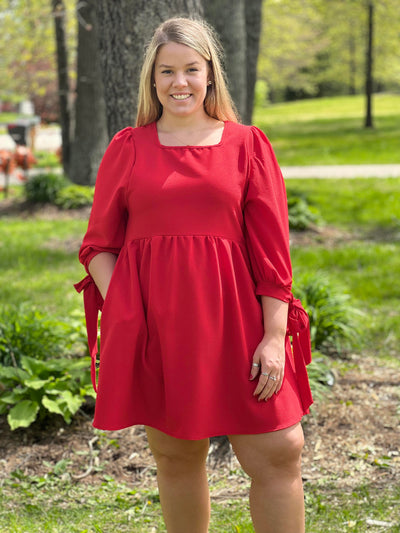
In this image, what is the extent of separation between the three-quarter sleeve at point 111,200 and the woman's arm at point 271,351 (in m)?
0.55

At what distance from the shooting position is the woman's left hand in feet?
6.98

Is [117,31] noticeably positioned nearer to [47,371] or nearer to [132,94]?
[132,94]

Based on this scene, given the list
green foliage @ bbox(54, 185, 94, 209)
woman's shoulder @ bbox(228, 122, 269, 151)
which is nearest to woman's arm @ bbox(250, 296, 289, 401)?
woman's shoulder @ bbox(228, 122, 269, 151)

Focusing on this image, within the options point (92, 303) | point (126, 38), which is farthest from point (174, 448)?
point (126, 38)

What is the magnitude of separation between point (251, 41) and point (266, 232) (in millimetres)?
6254

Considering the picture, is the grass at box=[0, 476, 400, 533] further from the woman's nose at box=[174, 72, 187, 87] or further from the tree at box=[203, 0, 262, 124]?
the tree at box=[203, 0, 262, 124]

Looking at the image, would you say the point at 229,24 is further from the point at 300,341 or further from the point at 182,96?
the point at 300,341

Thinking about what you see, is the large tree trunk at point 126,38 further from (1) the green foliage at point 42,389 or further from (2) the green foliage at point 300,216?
(2) the green foliage at point 300,216

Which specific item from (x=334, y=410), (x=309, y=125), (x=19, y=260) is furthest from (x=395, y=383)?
(x=309, y=125)

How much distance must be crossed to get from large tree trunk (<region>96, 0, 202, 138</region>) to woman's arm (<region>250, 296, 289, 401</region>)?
208 cm

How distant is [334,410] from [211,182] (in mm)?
2186

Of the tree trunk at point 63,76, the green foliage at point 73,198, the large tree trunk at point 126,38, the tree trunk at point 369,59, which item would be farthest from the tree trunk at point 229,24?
the tree trunk at point 369,59

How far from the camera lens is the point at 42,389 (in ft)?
12.3

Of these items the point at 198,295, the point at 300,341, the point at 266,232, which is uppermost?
the point at 266,232
